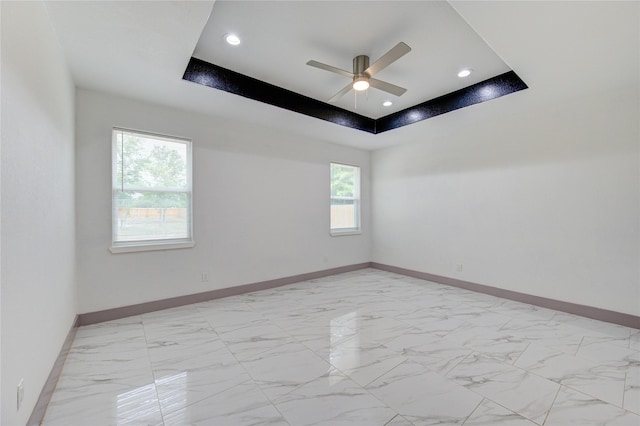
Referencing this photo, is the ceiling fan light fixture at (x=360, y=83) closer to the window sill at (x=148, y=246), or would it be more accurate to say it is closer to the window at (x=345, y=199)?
the window at (x=345, y=199)

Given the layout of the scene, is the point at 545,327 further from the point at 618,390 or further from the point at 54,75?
the point at 54,75

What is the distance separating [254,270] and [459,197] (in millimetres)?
3660

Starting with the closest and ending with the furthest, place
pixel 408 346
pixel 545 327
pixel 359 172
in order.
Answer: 1. pixel 408 346
2. pixel 545 327
3. pixel 359 172

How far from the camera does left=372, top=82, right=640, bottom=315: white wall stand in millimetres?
3082

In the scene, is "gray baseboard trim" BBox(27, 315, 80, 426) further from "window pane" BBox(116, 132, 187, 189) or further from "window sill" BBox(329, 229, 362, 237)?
"window sill" BBox(329, 229, 362, 237)

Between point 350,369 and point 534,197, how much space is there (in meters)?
3.49

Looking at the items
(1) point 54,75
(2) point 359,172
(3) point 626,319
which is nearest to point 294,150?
(2) point 359,172

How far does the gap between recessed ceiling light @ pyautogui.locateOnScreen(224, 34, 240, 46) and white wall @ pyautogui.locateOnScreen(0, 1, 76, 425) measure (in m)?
1.25

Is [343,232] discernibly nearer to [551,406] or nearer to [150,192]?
[150,192]

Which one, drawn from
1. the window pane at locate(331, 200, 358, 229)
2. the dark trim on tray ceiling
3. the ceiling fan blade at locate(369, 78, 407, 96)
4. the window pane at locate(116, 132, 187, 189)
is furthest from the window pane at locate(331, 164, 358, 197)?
the window pane at locate(116, 132, 187, 189)

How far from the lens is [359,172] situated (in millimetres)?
5969

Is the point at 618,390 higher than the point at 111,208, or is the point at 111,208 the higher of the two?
the point at 111,208

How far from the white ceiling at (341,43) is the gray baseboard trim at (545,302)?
259 cm

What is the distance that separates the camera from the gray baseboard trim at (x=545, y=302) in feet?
9.93
